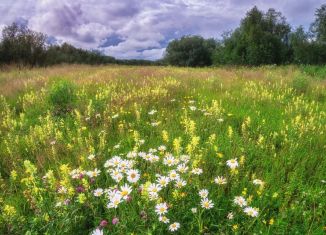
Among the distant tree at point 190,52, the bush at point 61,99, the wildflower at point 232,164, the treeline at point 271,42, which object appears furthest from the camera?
the distant tree at point 190,52

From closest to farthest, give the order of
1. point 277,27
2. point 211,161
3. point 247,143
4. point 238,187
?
point 238,187, point 211,161, point 247,143, point 277,27

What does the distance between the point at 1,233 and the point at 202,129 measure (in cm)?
269

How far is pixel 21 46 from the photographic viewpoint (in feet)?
84.4

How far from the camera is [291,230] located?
2.51 meters

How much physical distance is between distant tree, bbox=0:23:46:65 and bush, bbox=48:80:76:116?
845 inches

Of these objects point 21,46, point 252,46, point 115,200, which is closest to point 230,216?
point 115,200

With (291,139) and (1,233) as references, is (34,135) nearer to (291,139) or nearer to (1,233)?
(1,233)

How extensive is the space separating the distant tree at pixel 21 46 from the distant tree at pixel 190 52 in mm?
36882

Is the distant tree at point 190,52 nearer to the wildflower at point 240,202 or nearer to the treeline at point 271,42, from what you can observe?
the treeline at point 271,42

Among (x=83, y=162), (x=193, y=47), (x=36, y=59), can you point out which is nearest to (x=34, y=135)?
(x=83, y=162)

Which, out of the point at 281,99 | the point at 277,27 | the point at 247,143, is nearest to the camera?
the point at 247,143

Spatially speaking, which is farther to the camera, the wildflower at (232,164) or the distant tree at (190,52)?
the distant tree at (190,52)

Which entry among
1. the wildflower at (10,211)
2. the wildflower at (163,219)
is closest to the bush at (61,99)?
the wildflower at (10,211)

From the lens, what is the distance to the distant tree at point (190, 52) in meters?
61.4
